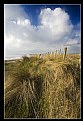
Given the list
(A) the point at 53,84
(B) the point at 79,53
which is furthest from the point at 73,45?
(A) the point at 53,84

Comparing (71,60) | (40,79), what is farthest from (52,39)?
(40,79)

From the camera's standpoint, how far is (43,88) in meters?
2.25

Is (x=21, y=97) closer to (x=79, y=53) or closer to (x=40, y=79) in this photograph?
(x=40, y=79)

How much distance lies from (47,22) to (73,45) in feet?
1.17

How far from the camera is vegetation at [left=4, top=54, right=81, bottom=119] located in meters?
2.19

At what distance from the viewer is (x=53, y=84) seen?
7.37 ft

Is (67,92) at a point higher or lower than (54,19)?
lower

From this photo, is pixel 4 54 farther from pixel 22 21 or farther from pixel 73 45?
pixel 73 45

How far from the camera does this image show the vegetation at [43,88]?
219 centimetres

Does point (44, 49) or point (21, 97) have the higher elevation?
point (44, 49)

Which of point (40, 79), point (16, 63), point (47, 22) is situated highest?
point (47, 22)

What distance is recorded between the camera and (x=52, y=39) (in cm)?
228

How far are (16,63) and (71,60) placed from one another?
57cm

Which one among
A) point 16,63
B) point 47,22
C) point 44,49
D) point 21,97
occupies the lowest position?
point 21,97
